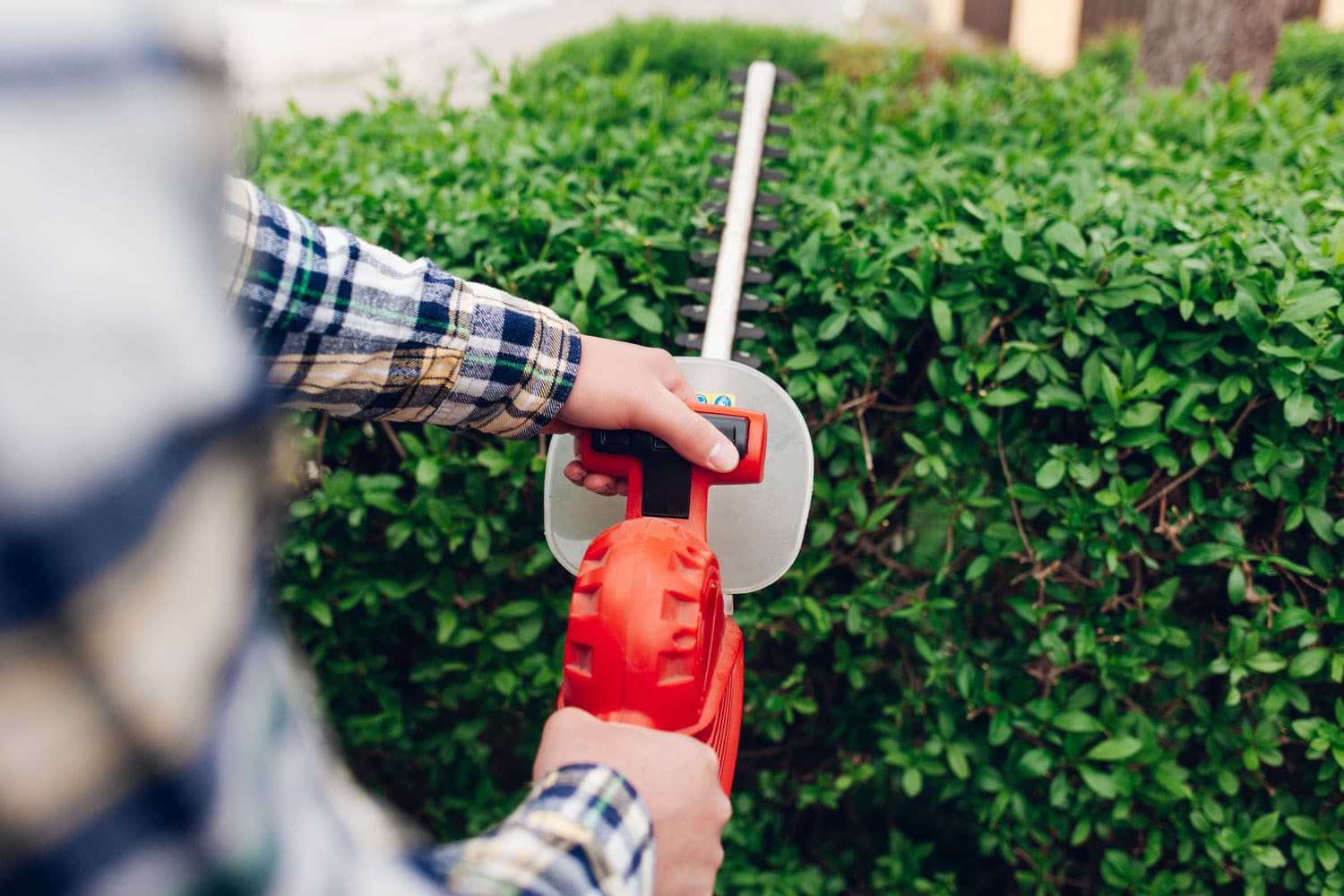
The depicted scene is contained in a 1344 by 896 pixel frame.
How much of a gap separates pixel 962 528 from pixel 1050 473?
0.84 ft

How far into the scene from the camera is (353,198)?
6.97 feet

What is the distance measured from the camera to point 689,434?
1.25 meters

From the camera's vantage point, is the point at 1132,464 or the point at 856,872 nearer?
the point at 1132,464

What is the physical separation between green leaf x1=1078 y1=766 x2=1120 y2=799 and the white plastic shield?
0.95 metres

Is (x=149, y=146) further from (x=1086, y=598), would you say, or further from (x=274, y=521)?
(x=1086, y=598)

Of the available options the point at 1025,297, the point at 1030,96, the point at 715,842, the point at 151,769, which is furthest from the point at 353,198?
the point at 1030,96

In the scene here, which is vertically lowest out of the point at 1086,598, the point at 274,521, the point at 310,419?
the point at 1086,598

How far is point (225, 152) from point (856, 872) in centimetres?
236

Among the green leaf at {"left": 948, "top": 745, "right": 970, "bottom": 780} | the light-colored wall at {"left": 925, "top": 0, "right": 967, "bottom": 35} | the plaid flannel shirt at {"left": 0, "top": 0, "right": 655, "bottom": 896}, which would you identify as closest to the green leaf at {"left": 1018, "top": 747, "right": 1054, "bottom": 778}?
the green leaf at {"left": 948, "top": 745, "right": 970, "bottom": 780}

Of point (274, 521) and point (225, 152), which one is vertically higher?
point (225, 152)

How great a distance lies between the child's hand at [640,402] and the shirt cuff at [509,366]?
26 millimetres

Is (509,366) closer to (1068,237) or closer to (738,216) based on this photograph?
(738,216)

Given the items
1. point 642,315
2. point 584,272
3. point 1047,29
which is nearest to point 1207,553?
point 642,315

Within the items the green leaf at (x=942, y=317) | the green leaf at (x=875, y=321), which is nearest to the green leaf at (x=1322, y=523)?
the green leaf at (x=942, y=317)
